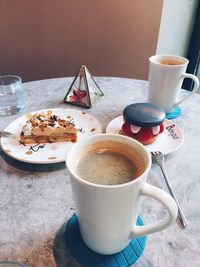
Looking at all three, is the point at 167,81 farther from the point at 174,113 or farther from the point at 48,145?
the point at 48,145

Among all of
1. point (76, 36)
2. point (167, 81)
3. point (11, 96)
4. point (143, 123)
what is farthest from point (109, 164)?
point (76, 36)

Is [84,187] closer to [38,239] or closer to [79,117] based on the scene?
[38,239]

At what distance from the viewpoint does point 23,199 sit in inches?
21.3

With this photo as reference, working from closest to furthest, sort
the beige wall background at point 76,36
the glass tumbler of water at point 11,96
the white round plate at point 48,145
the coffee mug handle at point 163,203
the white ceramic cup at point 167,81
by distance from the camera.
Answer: the coffee mug handle at point 163,203 → the white round plate at point 48,145 → the white ceramic cup at point 167,81 → the glass tumbler of water at point 11,96 → the beige wall background at point 76,36

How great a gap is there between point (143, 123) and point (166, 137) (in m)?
0.10

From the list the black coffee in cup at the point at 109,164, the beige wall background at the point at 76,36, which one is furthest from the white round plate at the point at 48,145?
the beige wall background at the point at 76,36

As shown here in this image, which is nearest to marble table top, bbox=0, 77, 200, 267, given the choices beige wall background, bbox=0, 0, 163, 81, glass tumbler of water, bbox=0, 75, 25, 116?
glass tumbler of water, bbox=0, 75, 25, 116

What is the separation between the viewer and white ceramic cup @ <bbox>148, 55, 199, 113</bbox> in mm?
770

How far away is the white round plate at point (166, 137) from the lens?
0.66 metres

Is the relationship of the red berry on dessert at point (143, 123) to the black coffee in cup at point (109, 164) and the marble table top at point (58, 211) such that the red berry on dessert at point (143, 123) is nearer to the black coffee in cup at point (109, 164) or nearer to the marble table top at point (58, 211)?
the marble table top at point (58, 211)

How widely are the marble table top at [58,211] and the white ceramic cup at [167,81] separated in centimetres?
9

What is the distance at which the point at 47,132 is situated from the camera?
0.70m

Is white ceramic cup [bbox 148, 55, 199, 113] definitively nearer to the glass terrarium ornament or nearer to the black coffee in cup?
the glass terrarium ornament

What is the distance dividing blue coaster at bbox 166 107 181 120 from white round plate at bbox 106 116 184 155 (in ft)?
0.20
